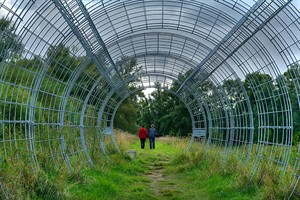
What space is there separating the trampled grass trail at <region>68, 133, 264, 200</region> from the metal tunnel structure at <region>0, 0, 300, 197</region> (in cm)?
87

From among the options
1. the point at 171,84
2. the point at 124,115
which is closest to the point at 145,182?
the point at 171,84

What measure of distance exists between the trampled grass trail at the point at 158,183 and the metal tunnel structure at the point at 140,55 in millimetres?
868

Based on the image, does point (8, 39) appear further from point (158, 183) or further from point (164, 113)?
point (164, 113)

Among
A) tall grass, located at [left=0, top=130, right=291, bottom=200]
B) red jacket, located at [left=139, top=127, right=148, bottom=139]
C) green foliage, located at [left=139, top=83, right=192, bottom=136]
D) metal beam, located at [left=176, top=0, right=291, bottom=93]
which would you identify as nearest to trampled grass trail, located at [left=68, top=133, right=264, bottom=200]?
tall grass, located at [left=0, top=130, right=291, bottom=200]

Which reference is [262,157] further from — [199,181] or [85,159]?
[85,159]

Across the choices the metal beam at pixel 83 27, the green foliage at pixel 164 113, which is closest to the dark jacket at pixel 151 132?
the metal beam at pixel 83 27

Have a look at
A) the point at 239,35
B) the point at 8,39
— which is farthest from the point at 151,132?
the point at 8,39

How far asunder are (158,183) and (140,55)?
17.5 ft

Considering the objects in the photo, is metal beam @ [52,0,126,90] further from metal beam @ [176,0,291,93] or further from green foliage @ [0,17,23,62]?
metal beam @ [176,0,291,93]

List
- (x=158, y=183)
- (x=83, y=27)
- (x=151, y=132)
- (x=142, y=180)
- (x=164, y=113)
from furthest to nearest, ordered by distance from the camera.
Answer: (x=164, y=113)
(x=151, y=132)
(x=142, y=180)
(x=158, y=183)
(x=83, y=27)

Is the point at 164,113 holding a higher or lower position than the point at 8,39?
higher

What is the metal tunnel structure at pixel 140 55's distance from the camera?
30.0ft

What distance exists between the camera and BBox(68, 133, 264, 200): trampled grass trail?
428 inches

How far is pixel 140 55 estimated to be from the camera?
1723 cm
